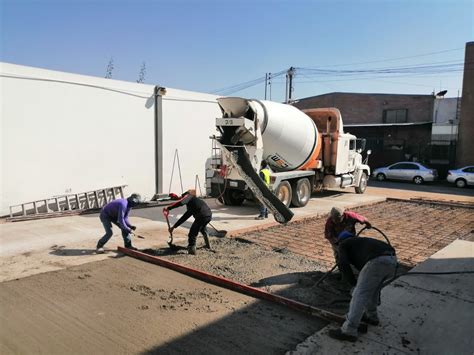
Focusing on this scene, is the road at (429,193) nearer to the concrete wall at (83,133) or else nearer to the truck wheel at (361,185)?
the truck wheel at (361,185)

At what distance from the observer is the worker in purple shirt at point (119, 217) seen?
24.1ft

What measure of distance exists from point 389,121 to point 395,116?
0.63 meters

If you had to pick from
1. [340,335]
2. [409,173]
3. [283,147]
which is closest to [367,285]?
[340,335]

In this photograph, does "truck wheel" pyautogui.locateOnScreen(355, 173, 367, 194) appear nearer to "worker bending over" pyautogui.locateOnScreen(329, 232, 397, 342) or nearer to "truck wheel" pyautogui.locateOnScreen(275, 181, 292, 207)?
"truck wheel" pyautogui.locateOnScreen(275, 181, 292, 207)

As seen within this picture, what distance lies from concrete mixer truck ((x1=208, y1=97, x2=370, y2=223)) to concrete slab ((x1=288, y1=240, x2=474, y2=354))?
188 inches

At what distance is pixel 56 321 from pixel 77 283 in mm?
1260

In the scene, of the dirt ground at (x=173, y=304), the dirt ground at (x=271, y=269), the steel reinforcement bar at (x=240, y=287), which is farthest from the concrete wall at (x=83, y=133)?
the dirt ground at (x=271, y=269)

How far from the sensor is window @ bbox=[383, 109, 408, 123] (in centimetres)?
3384

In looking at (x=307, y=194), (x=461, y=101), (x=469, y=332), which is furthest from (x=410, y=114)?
(x=469, y=332)

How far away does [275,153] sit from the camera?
12.6 metres

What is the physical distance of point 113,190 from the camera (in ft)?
43.7

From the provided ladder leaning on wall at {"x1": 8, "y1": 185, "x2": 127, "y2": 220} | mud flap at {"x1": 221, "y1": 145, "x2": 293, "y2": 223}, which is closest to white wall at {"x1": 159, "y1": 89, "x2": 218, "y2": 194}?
ladder leaning on wall at {"x1": 8, "y1": 185, "x2": 127, "y2": 220}

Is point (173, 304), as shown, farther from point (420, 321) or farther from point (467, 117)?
point (467, 117)

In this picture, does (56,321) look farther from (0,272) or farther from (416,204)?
(416,204)
